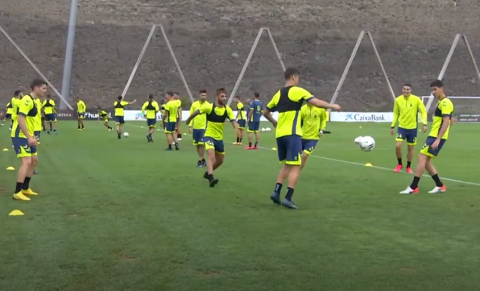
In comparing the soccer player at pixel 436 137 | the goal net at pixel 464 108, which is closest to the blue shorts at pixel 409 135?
the soccer player at pixel 436 137

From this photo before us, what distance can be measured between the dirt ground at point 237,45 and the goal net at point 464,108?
25.9 ft

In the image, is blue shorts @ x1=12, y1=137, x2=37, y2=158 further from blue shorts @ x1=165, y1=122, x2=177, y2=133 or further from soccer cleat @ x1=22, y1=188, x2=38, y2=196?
blue shorts @ x1=165, y1=122, x2=177, y2=133

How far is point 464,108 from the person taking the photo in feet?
191

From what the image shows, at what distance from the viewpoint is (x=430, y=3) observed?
272 ft

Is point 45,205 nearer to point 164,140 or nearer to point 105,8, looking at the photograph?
point 164,140

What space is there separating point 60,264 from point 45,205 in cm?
407

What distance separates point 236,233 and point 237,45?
2525 inches

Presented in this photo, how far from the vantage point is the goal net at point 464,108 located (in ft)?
169

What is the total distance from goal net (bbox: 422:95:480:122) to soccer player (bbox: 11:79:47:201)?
4210cm

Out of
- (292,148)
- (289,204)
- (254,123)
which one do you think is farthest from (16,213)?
(254,123)

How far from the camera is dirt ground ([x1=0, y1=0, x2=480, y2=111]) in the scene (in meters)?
66.5

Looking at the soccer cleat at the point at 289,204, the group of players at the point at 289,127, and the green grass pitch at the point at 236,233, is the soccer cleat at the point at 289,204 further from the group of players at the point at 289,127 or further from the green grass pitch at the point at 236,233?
the green grass pitch at the point at 236,233

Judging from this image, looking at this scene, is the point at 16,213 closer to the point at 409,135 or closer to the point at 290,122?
the point at 290,122

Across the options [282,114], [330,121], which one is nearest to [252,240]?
[282,114]
